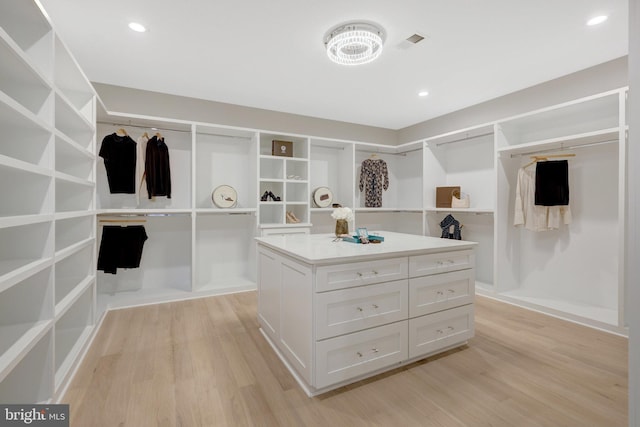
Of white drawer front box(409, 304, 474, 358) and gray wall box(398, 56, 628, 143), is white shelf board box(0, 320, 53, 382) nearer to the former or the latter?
white drawer front box(409, 304, 474, 358)

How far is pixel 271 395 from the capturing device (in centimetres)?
181

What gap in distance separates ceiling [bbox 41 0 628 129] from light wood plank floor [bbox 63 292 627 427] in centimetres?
260

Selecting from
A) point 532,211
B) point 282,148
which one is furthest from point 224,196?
point 532,211

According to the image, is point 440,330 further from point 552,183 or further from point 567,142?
point 567,142

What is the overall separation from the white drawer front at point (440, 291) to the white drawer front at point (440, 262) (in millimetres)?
38

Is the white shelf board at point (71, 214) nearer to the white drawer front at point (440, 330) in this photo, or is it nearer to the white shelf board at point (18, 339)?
the white shelf board at point (18, 339)

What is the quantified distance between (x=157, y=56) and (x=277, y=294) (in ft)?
8.52

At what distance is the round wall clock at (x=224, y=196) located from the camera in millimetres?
3980

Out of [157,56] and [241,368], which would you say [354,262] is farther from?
[157,56]

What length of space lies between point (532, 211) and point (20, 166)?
4.38 metres

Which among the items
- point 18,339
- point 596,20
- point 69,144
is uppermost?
point 596,20

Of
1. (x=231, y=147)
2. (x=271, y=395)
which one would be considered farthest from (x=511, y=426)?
(x=231, y=147)

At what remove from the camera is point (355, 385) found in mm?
1904
